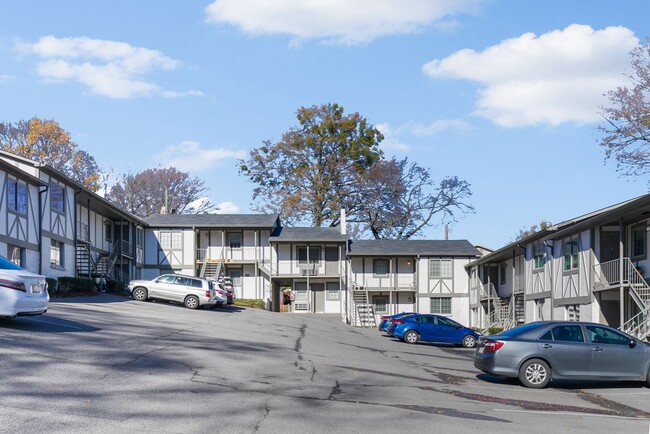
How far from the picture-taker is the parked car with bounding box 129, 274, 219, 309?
3553 centimetres

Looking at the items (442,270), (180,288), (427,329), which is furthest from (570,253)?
(442,270)

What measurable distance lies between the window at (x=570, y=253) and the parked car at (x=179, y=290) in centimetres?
1510

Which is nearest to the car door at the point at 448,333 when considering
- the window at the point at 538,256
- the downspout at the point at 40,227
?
the window at the point at 538,256

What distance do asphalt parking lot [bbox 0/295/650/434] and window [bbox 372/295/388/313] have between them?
98.9ft

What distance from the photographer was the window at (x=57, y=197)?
3603cm

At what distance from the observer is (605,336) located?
16.5 metres

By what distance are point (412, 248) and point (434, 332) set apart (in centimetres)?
1925

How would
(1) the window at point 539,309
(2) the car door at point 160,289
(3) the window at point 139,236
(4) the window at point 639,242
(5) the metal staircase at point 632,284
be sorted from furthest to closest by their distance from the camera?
(3) the window at point 139,236 → (2) the car door at point 160,289 → (1) the window at point 539,309 → (4) the window at point 639,242 → (5) the metal staircase at point 632,284

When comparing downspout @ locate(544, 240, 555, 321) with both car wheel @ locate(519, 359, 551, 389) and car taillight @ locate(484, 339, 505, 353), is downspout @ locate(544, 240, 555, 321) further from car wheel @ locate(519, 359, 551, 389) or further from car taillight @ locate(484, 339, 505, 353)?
car wheel @ locate(519, 359, 551, 389)

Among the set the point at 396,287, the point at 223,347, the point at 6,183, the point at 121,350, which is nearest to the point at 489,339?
the point at 223,347

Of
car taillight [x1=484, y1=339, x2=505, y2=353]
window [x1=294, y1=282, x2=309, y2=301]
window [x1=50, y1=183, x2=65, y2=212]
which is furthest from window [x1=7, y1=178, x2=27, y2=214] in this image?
window [x1=294, y1=282, x2=309, y2=301]

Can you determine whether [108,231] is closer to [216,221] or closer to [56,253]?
[216,221]

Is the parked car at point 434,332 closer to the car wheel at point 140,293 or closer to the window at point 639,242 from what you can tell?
the window at point 639,242

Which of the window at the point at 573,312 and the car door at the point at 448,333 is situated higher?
the window at the point at 573,312
